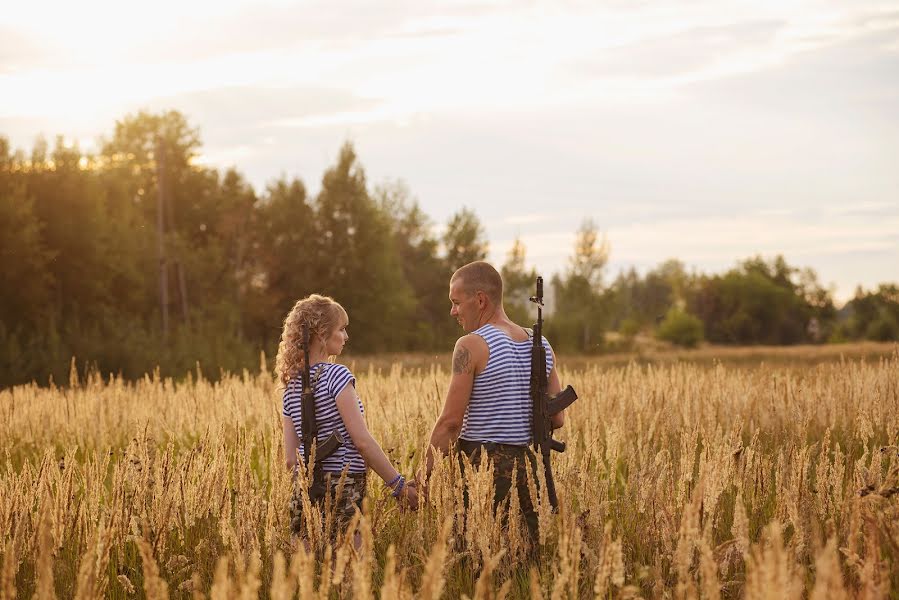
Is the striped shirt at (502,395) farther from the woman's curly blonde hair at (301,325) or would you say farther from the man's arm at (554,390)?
the woman's curly blonde hair at (301,325)

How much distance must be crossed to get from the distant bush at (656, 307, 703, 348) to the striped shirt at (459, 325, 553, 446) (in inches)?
2364

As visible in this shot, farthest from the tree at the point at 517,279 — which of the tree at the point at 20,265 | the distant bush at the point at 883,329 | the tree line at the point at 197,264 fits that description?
the distant bush at the point at 883,329

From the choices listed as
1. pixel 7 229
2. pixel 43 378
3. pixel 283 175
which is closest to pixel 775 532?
pixel 43 378

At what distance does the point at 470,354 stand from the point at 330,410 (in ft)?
2.33

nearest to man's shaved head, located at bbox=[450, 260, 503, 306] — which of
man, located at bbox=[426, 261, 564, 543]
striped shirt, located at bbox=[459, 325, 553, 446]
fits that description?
man, located at bbox=[426, 261, 564, 543]

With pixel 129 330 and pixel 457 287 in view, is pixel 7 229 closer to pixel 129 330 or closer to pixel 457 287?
pixel 129 330

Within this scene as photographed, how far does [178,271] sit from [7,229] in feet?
28.7

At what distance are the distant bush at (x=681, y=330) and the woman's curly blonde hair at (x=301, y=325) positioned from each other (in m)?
60.4

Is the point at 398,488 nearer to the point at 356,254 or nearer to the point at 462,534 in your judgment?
the point at 462,534

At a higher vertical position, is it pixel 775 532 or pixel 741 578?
pixel 775 532

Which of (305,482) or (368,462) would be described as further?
(368,462)

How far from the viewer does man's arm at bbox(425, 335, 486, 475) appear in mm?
4340

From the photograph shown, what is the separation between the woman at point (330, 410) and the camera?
4152mm

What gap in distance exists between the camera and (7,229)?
24531 mm
